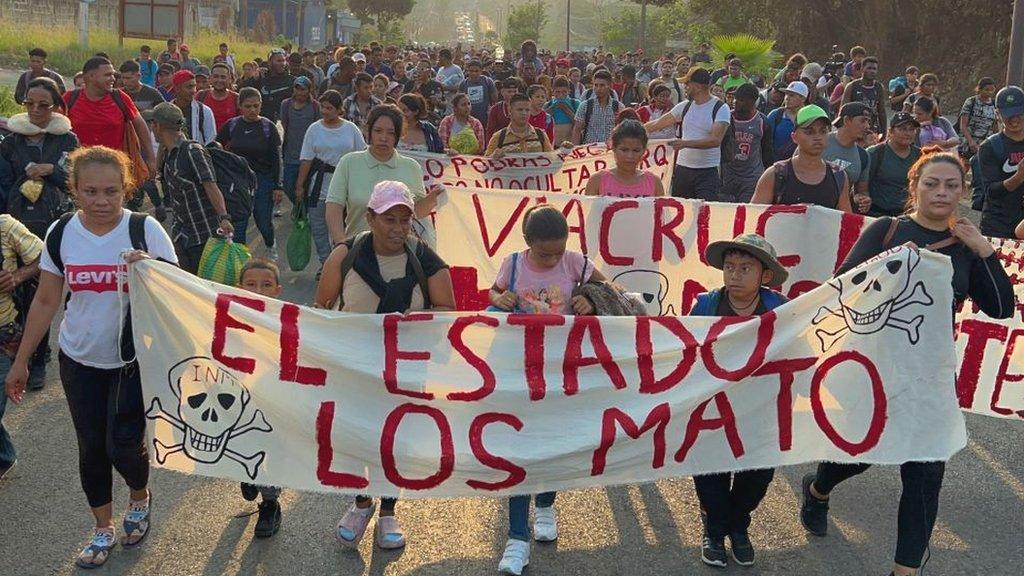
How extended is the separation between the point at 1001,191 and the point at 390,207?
15.4 ft

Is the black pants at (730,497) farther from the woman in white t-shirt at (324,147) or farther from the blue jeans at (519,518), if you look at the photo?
the woman in white t-shirt at (324,147)

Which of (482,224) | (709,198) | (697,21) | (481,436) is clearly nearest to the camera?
(481,436)

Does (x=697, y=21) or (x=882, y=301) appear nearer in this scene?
(x=882, y=301)

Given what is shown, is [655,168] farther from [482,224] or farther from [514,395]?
[514,395]

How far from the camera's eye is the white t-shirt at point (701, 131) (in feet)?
31.4

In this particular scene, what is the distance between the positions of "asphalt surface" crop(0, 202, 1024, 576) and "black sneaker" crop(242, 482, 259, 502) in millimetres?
131

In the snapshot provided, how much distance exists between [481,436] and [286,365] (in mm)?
819

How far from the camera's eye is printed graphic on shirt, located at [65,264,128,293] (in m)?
4.64

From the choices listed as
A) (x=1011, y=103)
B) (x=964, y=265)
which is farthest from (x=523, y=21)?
(x=964, y=265)

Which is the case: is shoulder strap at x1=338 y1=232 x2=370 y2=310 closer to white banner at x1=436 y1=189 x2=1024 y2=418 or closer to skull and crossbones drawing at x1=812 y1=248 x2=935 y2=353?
skull and crossbones drawing at x1=812 y1=248 x2=935 y2=353

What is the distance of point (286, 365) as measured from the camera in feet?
15.2

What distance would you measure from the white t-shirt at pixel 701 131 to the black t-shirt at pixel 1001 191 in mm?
2227

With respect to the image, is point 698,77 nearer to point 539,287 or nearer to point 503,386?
point 539,287

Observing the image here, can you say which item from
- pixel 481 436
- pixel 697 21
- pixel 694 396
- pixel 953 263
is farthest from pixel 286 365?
pixel 697 21
